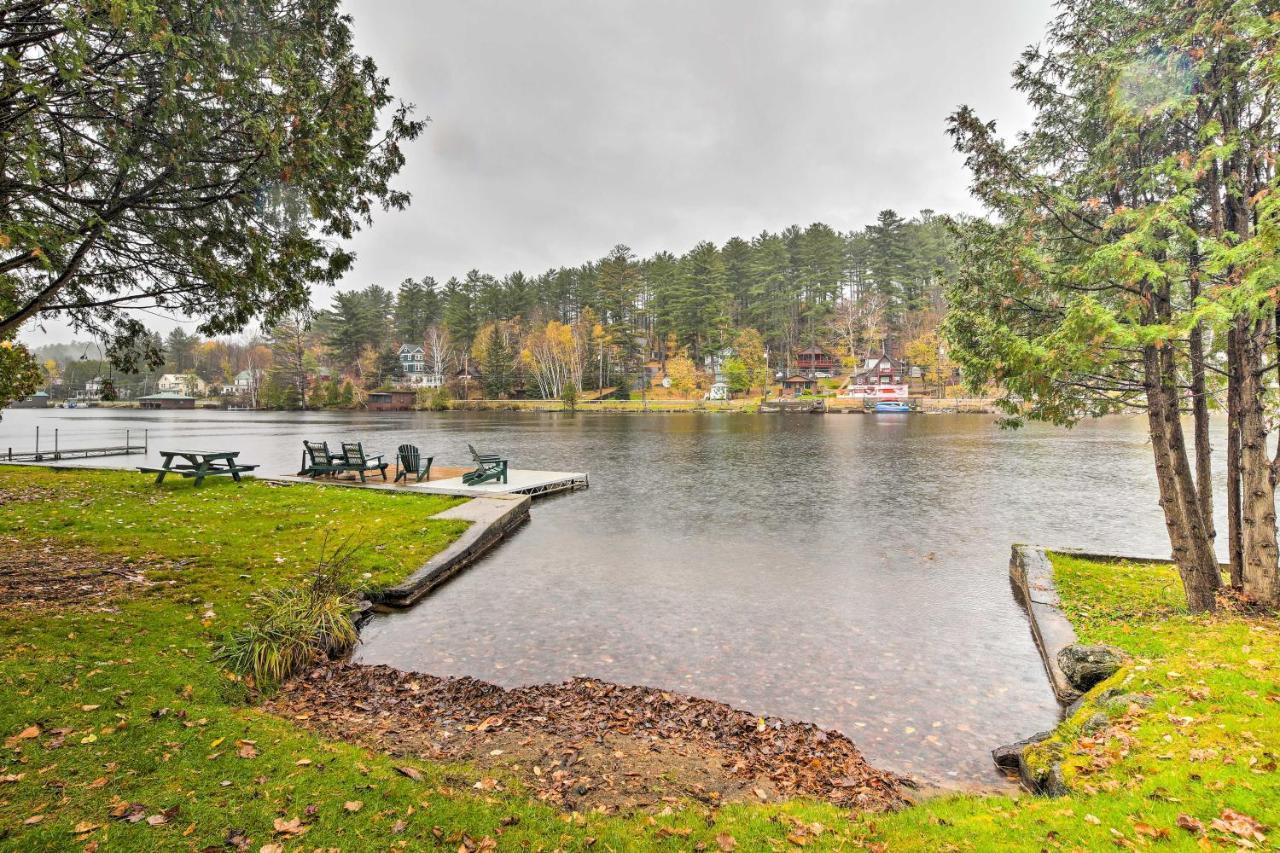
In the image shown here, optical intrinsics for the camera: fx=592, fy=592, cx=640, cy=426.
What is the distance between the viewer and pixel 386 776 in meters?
4.33

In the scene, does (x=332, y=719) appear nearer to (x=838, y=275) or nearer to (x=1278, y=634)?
(x=1278, y=634)

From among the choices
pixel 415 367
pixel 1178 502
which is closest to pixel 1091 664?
pixel 1178 502

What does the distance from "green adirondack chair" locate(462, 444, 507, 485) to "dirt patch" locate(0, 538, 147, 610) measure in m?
10.1

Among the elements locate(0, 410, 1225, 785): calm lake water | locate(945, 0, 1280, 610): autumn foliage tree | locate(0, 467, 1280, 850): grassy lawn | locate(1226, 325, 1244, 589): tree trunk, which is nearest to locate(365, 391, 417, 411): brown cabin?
locate(0, 410, 1225, 785): calm lake water

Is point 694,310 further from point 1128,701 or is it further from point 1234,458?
point 1128,701

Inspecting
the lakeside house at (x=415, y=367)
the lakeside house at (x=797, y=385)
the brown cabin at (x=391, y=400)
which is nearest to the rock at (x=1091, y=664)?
the lakeside house at (x=797, y=385)

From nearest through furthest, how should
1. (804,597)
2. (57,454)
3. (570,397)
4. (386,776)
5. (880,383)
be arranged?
(386,776), (804,597), (57,454), (570,397), (880,383)

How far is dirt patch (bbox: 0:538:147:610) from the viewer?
7055 millimetres

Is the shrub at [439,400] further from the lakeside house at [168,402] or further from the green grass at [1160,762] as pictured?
the green grass at [1160,762]

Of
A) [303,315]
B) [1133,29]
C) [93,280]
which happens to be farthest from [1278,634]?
[93,280]

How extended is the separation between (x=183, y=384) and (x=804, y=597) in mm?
155401

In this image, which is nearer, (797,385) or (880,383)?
(880,383)

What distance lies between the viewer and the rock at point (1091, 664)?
6.55m

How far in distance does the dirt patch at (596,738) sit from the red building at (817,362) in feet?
295
